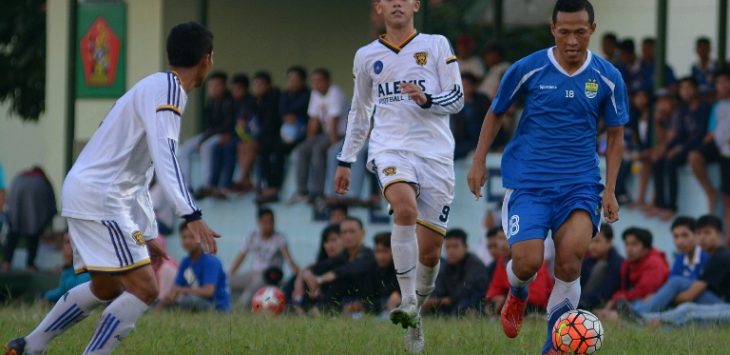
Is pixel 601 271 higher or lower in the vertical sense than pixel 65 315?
lower

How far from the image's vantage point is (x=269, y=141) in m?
18.8

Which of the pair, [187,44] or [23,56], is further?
[23,56]

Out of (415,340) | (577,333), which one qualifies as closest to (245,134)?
(415,340)

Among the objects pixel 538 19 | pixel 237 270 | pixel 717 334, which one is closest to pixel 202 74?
pixel 717 334

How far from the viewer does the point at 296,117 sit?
18.7 meters

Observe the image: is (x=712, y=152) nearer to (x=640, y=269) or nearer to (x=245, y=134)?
(x=640, y=269)

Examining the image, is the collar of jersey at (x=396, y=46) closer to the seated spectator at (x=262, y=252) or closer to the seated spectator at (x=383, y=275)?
the seated spectator at (x=383, y=275)

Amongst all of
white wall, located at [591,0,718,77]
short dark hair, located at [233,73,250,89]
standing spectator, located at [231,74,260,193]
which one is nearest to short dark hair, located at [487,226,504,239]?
standing spectator, located at [231,74,260,193]

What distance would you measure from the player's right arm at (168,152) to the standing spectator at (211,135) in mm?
10938

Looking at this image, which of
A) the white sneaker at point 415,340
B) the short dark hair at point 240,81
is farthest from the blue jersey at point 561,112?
the short dark hair at point 240,81

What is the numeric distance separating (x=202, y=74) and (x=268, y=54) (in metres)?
14.2

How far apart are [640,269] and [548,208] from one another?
5.39m

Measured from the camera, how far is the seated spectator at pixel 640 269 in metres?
14.3

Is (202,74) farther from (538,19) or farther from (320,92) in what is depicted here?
(538,19)
